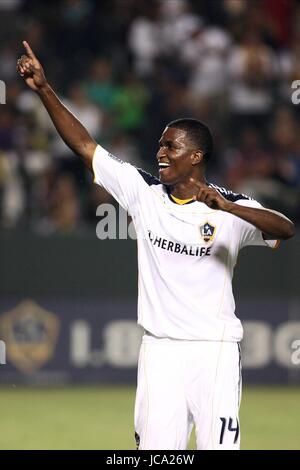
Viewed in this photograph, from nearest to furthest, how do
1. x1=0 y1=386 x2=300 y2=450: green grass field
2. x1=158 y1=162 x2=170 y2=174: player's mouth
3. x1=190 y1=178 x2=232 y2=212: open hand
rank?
x1=190 y1=178 x2=232 y2=212: open hand < x1=158 y1=162 x2=170 y2=174: player's mouth < x1=0 y1=386 x2=300 y2=450: green grass field

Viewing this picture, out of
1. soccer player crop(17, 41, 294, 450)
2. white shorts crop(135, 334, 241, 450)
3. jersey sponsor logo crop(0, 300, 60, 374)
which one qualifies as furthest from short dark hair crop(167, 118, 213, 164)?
jersey sponsor logo crop(0, 300, 60, 374)

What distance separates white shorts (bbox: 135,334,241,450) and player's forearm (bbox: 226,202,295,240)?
2.18 feet

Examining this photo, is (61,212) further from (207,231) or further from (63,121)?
(207,231)

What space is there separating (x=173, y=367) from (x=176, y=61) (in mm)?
9548

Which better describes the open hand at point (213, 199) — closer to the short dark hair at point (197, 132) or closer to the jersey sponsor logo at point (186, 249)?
the jersey sponsor logo at point (186, 249)

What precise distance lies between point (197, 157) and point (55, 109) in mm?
839

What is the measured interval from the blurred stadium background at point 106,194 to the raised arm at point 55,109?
432 cm

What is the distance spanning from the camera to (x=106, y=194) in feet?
44.2

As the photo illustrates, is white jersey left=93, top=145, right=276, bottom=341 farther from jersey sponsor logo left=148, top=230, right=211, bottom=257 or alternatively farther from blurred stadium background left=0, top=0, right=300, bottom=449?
blurred stadium background left=0, top=0, right=300, bottom=449

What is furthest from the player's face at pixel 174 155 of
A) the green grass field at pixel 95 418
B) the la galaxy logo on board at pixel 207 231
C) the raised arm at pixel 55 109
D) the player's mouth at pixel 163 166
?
the green grass field at pixel 95 418

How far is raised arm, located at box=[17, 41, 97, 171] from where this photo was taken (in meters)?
6.55

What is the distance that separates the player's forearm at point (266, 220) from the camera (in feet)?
20.5
